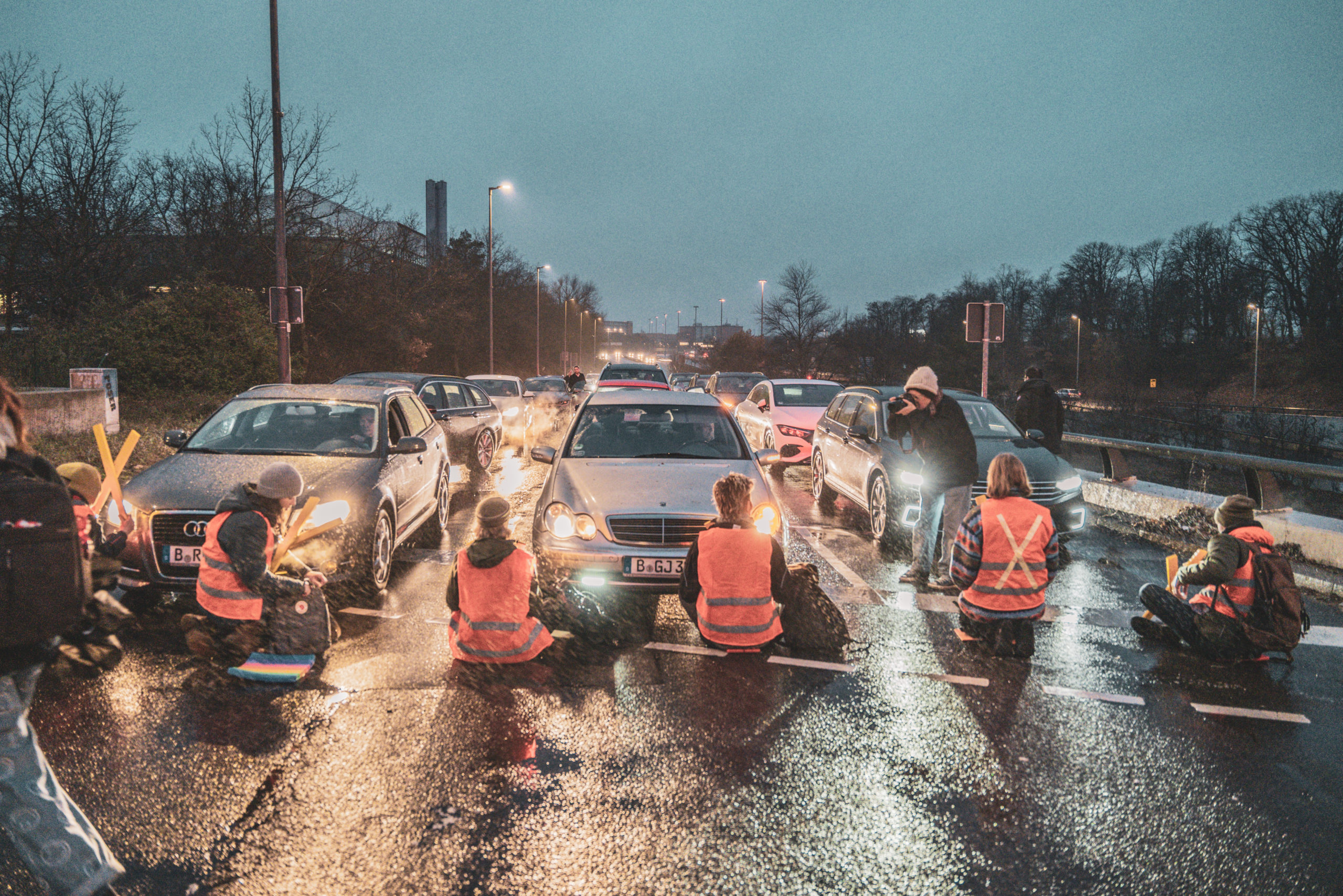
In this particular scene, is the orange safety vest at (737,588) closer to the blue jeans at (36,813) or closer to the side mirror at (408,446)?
the blue jeans at (36,813)

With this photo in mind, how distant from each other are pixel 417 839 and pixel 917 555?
5.27 metres

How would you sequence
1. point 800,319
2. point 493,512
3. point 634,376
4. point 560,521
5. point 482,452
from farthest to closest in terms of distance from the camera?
point 800,319, point 634,376, point 482,452, point 560,521, point 493,512

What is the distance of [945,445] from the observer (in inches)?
279

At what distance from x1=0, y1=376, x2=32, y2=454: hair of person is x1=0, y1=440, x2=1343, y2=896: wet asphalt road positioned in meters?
1.49

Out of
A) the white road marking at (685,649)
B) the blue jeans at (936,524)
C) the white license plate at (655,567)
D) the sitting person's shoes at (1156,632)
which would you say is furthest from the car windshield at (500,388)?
the sitting person's shoes at (1156,632)

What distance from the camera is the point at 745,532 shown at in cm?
507

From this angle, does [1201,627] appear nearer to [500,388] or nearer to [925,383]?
[925,383]

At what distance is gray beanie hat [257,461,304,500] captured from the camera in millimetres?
4609

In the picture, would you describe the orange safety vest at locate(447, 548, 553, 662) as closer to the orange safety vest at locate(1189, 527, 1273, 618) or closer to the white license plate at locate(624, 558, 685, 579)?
the white license plate at locate(624, 558, 685, 579)

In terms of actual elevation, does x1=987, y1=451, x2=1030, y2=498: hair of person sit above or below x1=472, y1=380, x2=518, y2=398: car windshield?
below

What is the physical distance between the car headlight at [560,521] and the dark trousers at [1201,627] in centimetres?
376

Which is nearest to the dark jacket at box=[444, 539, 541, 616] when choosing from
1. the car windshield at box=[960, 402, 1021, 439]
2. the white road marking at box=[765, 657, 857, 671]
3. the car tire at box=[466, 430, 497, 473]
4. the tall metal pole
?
the white road marking at box=[765, 657, 857, 671]

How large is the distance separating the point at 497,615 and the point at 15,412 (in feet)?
9.09

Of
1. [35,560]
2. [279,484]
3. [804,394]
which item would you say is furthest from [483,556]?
[804,394]
